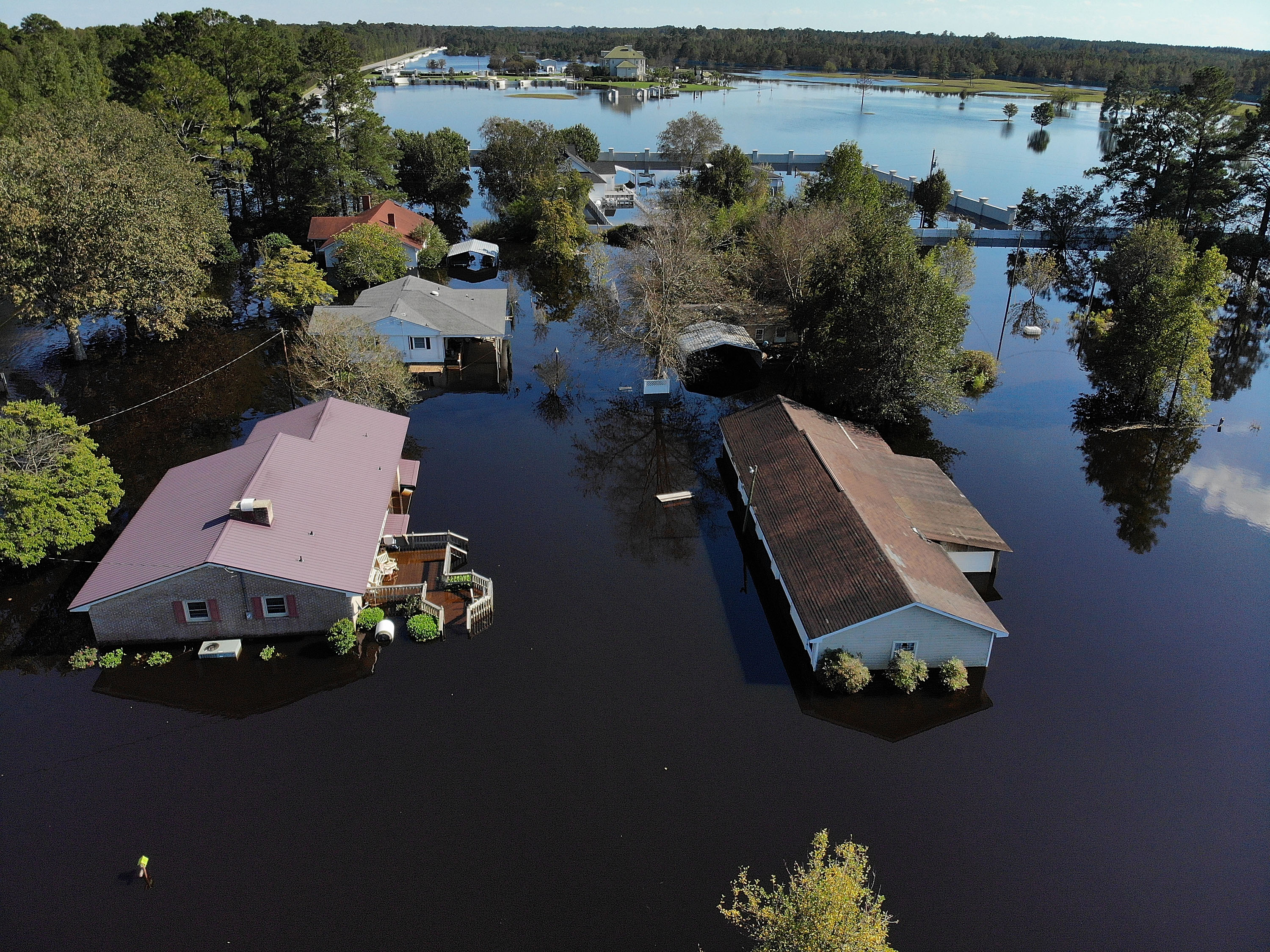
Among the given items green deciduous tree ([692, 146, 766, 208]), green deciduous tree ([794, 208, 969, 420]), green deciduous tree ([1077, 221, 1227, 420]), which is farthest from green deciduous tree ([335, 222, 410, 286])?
green deciduous tree ([1077, 221, 1227, 420])

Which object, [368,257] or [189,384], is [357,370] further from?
[368,257]

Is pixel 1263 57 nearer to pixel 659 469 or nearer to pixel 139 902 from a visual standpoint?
pixel 659 469

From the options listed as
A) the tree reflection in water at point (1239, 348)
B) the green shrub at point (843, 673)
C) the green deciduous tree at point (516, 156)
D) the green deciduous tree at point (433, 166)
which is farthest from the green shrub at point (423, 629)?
the green deciduous tree at point (433, 166)

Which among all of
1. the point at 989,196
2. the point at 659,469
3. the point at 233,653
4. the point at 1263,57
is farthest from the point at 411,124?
the point at 1263,57

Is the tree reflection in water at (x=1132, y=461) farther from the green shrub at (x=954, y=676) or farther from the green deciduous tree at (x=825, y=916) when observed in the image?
the green deciduous tree at (x=825, y=916)

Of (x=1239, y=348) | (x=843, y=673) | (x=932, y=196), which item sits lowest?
(x=843, y=673)

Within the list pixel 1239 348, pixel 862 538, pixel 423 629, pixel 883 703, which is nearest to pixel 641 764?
pixel 883 703
